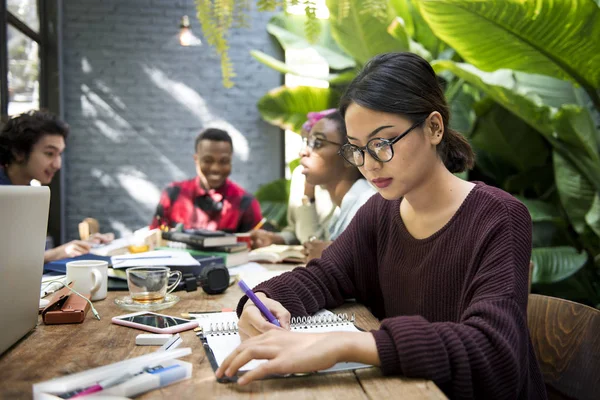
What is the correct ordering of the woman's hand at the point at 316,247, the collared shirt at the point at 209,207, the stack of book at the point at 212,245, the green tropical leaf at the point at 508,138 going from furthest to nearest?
the collared shirt at the point at 209,207, the green tropical leaf at the point at 508,138, the stack of book at the point at 212,245, the woman's hand at the point at 316,247

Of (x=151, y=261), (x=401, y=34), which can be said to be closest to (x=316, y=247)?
(x=151, y=261)

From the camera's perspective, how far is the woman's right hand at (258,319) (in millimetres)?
1096

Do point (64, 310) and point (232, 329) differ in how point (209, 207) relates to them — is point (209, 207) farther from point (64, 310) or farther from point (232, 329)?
point (232, 329)

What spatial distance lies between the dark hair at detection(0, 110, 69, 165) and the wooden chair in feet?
8.61

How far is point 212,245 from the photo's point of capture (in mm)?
2201

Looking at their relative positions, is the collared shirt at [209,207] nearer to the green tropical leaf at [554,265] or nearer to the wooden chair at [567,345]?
the green tropical leaf at [554,265]

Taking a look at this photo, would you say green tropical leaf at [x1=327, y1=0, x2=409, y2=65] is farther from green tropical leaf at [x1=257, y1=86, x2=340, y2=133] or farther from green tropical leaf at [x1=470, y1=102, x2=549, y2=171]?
green tropical leaf at [x1=257, y1=86, x2=340, y2=133]

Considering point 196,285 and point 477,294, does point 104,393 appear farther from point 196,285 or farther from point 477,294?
point 196,285

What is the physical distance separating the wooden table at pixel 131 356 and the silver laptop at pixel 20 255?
5cm

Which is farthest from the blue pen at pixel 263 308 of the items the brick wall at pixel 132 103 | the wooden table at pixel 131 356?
the brick wall at pixel 132 103

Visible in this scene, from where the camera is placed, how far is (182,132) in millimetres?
5906

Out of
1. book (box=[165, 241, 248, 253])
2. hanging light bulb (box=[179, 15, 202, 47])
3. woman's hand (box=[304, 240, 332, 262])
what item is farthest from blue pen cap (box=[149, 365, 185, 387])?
hanging light bulb (box=[179, 15, 202, 47])

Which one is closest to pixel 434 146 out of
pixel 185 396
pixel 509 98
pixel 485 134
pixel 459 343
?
pixel 459 343

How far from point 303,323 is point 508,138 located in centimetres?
274
